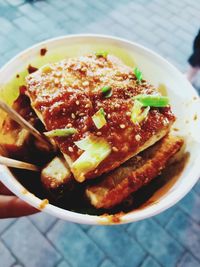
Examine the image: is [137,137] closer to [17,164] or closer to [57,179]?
[57,179]

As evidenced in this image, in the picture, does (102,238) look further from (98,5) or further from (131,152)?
(98,5)

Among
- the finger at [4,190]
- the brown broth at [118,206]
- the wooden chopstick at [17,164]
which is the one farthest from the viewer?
the finger at [4,190]

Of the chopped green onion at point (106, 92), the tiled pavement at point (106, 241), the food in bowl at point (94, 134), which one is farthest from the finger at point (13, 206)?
the tiled pavement at point (106, 241)

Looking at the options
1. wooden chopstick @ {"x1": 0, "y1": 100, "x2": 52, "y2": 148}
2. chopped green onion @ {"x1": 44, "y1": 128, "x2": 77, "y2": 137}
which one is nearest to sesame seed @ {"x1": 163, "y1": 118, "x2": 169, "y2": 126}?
chopped green onion @ {"x1": 44, "y1": 128, "x2": 77, "y2": 137}

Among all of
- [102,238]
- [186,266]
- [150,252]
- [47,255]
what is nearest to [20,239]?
[47,255]

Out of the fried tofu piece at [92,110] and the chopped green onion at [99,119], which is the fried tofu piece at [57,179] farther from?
the chopped green onion at [99,119]

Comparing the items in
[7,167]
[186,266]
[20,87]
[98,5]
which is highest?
[20,87]

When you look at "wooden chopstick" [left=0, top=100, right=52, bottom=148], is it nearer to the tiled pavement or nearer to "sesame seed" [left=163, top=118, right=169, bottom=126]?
"sesame seed" [left=163, top=118, right=169, bottom=126]
